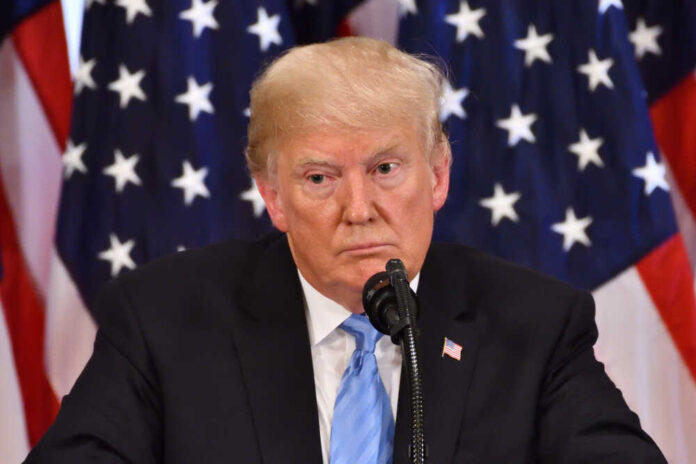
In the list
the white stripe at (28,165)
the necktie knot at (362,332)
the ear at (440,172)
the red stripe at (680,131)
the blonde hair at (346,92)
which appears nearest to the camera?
the blonde hair at (346,92)

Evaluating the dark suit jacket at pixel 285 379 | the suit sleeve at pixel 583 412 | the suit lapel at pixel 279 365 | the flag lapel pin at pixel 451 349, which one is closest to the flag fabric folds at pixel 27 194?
the dark suit jacket at pixel 285 379

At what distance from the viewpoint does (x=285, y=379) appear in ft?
7.06

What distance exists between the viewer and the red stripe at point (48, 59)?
10.8 ft

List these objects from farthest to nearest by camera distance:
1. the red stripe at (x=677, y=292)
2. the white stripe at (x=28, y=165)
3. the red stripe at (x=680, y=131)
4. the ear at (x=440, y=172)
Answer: the white stripe at (x=28, y=165), the red stripe at (x=680, y=131), the red stripe at (x=677, y=292), the ear at (x=440, y=172)

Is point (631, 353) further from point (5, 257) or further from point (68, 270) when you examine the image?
point (5, 257)

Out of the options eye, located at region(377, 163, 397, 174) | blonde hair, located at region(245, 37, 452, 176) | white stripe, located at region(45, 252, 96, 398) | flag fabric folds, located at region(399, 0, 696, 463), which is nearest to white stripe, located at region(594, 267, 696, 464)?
flag fabric folds, located at region(399, 0, 696, 463)

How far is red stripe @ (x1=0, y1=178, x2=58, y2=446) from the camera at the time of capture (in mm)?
3205

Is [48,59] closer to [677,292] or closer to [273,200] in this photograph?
[273,200]

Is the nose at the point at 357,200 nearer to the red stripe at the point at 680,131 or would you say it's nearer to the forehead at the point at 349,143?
the forehead at the point at 349,143

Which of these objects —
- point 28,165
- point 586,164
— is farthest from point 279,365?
point 28,165

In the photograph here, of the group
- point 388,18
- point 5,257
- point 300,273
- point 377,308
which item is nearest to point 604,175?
point 388,18

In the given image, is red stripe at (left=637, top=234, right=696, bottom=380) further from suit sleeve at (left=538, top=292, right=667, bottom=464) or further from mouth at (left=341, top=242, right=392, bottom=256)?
mouth at (left=341, top=242, right=392, bottom=256)

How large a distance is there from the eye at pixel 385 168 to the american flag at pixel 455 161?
109 centimetres

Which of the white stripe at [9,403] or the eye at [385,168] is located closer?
the eye at [385,168]
